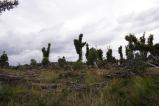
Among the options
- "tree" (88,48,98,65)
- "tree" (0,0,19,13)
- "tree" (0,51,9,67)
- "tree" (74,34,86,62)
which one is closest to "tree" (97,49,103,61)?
"tree" (74,34,86,62)

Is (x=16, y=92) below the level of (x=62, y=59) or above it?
below

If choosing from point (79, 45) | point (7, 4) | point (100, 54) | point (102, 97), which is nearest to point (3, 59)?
point (79, 45)

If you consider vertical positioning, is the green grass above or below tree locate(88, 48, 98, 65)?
below

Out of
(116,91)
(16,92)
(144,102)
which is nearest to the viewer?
(144,102)

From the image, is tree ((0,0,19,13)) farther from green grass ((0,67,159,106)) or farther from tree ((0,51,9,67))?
tree ((0,51,9,67))

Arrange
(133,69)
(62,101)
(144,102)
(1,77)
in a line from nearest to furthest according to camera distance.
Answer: (144,102) < (62,101) < (1,77) < (133,69)

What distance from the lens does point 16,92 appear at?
11.7 meters

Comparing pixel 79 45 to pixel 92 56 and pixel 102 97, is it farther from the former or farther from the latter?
pixel 102 97

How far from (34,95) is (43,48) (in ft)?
85.8

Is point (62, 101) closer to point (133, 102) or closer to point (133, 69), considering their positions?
point (133, 102)

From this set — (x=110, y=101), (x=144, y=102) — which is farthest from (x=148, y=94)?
(x=110, y=101)

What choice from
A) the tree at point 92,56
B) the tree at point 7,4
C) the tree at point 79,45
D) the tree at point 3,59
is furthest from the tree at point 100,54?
the tree at point 7,4

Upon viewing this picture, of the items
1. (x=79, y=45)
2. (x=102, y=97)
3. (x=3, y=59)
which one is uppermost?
(x=79, y=45)

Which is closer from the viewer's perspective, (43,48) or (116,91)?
(116,91)
